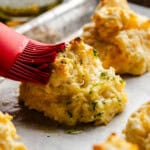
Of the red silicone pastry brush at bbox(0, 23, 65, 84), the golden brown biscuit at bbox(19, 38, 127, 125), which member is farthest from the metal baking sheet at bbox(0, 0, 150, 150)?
the red silicone pastry brush at bbox(0, 23, 65, 84)

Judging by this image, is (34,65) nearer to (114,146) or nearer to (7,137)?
(7,137)

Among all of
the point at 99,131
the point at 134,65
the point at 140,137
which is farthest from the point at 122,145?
the point at 134,65

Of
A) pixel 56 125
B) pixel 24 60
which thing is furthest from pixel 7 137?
pixel 24 60

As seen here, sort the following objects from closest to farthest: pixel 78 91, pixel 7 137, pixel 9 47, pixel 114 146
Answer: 1. pixel 114 146
2. pixel 7 137
3. pixel 78 91
4. pixel 9 47

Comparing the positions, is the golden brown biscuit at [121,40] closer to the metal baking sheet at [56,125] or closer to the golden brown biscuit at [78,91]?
the metal baking sheet at [56,125]

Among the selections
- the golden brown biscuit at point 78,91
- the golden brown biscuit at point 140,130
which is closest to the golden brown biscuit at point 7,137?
the golden brown biscuit at point 78,91

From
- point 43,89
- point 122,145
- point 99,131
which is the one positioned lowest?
point 99,131

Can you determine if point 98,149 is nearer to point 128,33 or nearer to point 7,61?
point 7,61

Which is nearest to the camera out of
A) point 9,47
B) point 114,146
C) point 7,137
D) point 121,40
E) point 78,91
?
point 114,146
